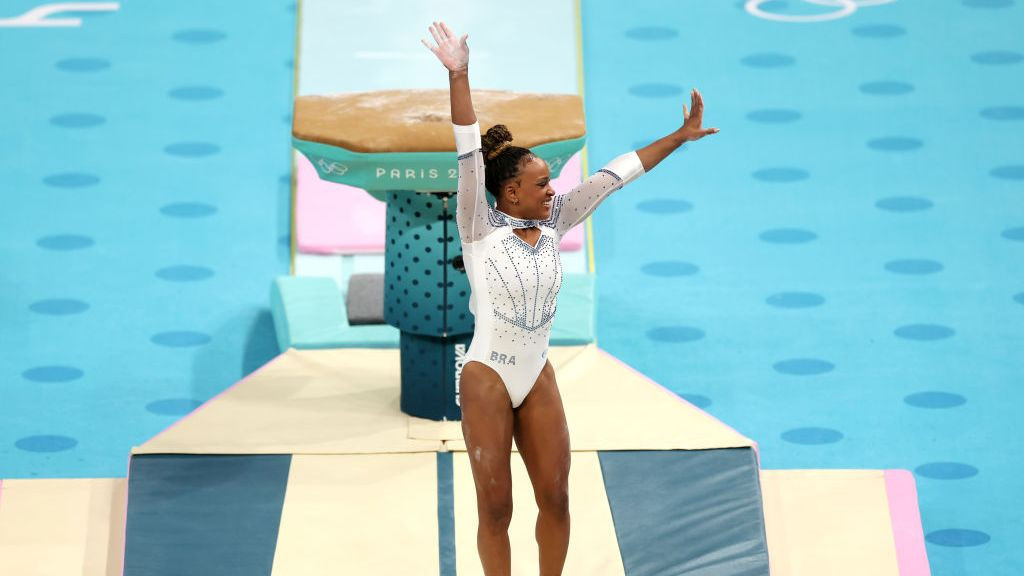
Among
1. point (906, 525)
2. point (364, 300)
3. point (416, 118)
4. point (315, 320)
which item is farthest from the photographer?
point (364, 300)

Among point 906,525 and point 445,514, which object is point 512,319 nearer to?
point 445,514

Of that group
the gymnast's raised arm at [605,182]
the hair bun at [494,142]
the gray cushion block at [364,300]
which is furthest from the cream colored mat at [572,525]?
the gray cushion block at [364,300]

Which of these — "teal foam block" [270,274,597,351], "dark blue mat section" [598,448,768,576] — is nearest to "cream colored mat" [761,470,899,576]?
"dark blue mat section" [598,448,768,576]

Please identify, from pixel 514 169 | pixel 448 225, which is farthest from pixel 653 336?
pixel 514 169

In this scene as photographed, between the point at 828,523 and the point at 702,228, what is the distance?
2.76 meters

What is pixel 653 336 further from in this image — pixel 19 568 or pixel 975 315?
pixel 19 568

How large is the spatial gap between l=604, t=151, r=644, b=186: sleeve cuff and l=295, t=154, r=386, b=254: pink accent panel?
119 inches

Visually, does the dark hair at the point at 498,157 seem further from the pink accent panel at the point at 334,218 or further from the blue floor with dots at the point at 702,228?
the pink accent panel at the point at 334,218

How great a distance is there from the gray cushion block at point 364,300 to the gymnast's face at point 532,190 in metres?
2.25

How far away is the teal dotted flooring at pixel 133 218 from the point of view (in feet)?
21.0

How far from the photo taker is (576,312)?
644 centimetres

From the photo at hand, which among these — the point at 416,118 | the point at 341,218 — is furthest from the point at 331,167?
the point at 341,218

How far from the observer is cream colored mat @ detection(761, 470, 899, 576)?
4.97 meters

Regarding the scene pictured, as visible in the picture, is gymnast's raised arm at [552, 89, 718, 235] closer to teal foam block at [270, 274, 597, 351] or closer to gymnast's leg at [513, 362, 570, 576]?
gymnast's leg at [513, 362, 570, 576]
